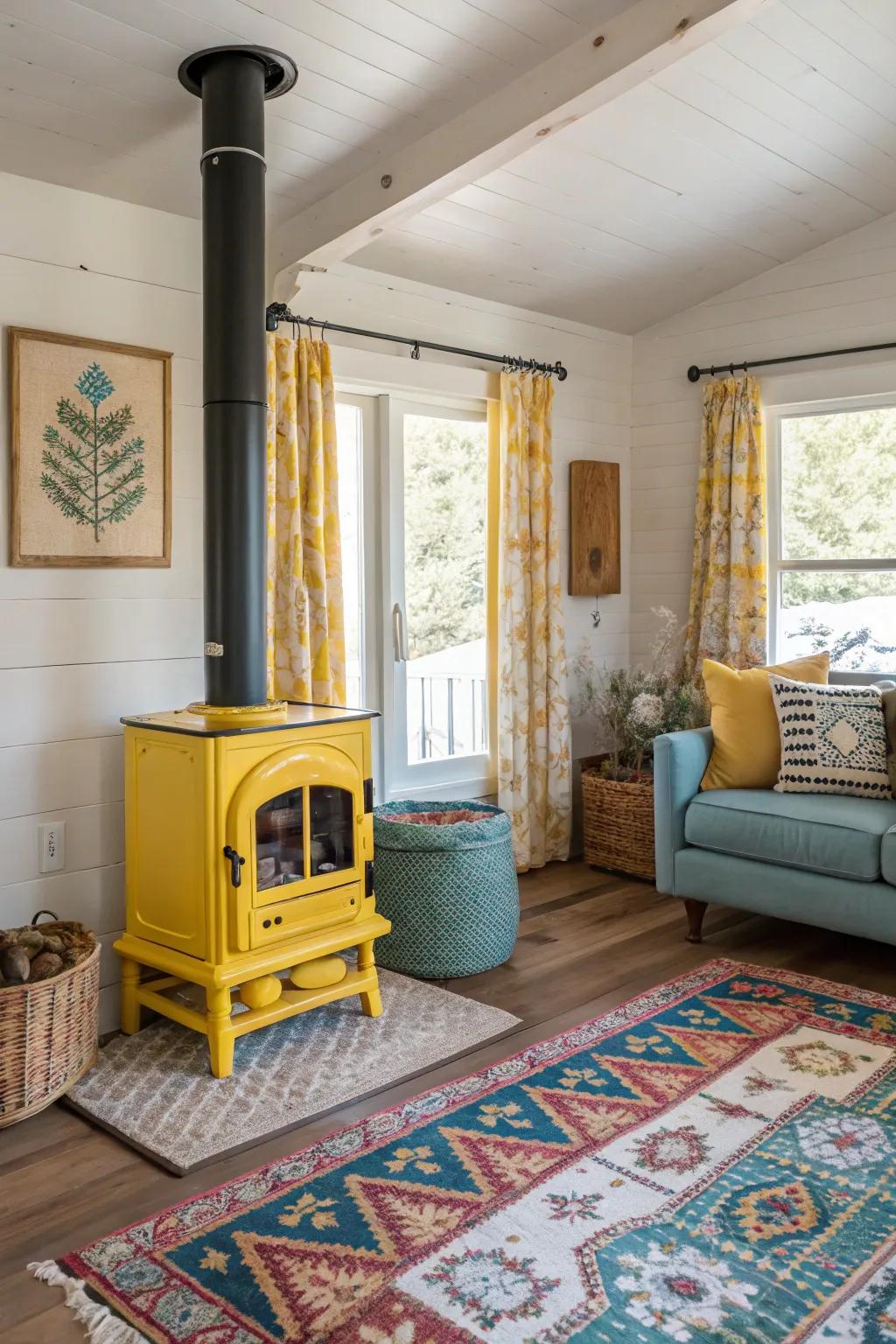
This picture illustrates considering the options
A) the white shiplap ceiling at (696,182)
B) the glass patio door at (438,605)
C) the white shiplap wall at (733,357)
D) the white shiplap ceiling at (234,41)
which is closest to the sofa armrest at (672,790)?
the glass patio door at (438,605)

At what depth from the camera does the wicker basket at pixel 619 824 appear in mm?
4402

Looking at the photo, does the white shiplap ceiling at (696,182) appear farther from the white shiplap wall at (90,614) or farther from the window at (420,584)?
the white shiplap wall at (90,614)

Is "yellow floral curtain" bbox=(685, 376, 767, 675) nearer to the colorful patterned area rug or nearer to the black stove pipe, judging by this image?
the colorful patterned area rug

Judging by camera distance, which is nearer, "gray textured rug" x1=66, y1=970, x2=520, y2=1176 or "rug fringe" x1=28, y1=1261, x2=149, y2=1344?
"rug fringe" x1=28, y1=1261, x2=149, y2=1344

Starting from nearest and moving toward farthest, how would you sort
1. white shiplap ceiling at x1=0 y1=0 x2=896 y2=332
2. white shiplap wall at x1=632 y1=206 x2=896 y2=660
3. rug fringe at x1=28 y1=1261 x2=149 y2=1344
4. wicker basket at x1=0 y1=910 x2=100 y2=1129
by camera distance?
rug fringe at x1=28 y1=1261 x2=149 y2=1344 → wicker basket at x1=0 y1=910 x2=100 y2=1129 → white shiplap ceiling at x1=0 y1=0 x2=896 y2=332 → white shiplap wall at x1=632 y1=206 x2=896 y2=660

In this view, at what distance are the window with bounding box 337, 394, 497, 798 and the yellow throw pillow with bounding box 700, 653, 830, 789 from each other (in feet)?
3.48

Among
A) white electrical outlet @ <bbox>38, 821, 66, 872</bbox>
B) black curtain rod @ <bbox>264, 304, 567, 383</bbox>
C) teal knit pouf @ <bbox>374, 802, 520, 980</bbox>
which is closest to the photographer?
white electrical outlet @ <bbox>38, 821, 66, 872</bbox>

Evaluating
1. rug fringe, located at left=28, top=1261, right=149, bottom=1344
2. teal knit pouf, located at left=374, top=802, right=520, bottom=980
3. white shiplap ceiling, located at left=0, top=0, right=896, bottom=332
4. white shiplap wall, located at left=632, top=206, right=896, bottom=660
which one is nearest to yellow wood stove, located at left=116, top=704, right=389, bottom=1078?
teal knit pouf, located at left=374, top=802, right=520, bottom=980

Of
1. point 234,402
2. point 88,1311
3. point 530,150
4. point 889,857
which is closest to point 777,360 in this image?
point 530,150

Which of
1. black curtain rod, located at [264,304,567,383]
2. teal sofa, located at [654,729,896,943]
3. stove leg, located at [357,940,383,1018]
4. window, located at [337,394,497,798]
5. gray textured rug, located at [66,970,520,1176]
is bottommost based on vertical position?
gray textured rug, located at [66,970,520,1176]

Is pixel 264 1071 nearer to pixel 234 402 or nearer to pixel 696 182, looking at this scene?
pixel 234 402

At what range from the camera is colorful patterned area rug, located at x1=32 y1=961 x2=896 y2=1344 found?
1.78 metres

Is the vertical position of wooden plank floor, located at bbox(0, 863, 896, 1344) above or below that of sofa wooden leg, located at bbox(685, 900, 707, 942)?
below

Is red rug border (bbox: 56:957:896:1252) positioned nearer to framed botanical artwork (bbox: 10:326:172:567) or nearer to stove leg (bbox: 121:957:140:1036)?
stove leg (bbox: 121:957:140:1036)
